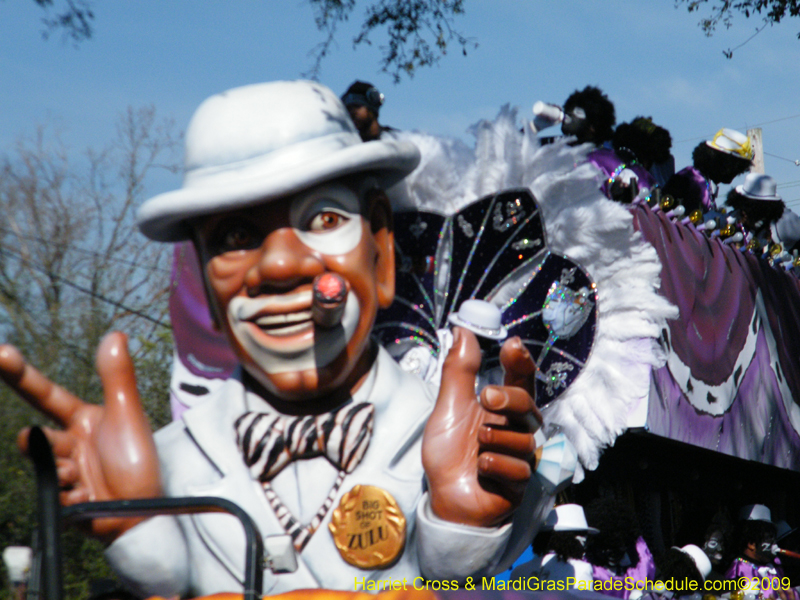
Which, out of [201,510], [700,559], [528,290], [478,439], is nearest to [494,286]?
[528,290]

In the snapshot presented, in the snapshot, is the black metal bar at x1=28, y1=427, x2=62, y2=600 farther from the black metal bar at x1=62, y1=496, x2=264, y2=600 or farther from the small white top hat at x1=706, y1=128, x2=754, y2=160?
the small white top hat at x1=706, y1=128, x2=754, y2=160

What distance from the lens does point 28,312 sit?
9.92ft

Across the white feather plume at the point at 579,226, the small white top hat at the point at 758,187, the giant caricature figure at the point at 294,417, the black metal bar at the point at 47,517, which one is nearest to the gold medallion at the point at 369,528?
the giant caricature figure at the point at 294,417

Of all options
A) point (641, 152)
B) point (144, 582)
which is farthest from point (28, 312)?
point (641, 152)

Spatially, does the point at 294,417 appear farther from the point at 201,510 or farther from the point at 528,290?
the point at 528,290

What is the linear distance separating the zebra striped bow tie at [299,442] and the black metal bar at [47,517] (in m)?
0.98

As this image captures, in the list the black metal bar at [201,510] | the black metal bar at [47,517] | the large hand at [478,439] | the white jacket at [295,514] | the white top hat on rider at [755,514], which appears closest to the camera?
the black metal bar at [47,517]

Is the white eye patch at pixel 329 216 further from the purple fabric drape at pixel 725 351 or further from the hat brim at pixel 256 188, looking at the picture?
the purple fabric drape at pixel 725 351

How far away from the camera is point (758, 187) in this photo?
6.43 m

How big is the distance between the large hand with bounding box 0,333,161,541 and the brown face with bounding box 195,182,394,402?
33 cm

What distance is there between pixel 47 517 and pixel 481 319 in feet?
6.50

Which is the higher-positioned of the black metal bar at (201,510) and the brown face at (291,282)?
the brown face at (291,282)

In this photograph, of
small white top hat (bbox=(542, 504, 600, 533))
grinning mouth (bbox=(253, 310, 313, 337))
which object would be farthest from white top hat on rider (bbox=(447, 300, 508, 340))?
small white top hat (bbox=(542, 504, 600, 533))

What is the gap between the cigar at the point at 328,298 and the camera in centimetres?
258
